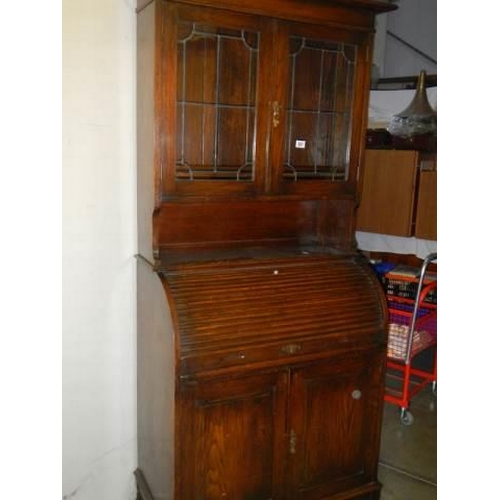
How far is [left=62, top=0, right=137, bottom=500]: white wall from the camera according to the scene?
2.00m

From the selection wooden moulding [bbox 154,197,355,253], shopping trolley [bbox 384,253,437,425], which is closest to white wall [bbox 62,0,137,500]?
wooden moulding [bbox 154,197,355,253]

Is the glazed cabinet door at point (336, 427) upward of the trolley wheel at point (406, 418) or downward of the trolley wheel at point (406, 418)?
upward

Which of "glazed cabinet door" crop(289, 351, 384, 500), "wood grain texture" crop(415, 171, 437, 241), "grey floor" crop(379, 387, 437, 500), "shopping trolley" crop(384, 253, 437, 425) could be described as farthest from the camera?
"wood grain texture" crop(415, 171, 437, 241)

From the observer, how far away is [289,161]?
2.18 metres

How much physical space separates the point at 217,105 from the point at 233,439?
1225 millimetres

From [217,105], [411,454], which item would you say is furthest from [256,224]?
[411,454]

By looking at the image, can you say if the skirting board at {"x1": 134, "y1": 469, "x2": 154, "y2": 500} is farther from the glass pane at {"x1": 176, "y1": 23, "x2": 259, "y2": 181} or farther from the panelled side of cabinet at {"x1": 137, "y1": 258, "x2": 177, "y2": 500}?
the glass pane at {"x1": 176, "y1": 23, "x2": 259, "y2": 181}

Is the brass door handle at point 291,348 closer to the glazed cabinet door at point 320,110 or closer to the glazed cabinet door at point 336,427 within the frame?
the glazed cabinet door at point 336,427

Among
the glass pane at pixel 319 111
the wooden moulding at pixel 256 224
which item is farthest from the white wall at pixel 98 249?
the glass pane at pixel 319 111

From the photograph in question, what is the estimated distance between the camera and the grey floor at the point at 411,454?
256 cm

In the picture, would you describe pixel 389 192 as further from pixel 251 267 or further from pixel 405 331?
pixel 251 267

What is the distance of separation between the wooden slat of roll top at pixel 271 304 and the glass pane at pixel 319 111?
0.39 metres

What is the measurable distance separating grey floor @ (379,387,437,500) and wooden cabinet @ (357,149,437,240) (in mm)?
1055
